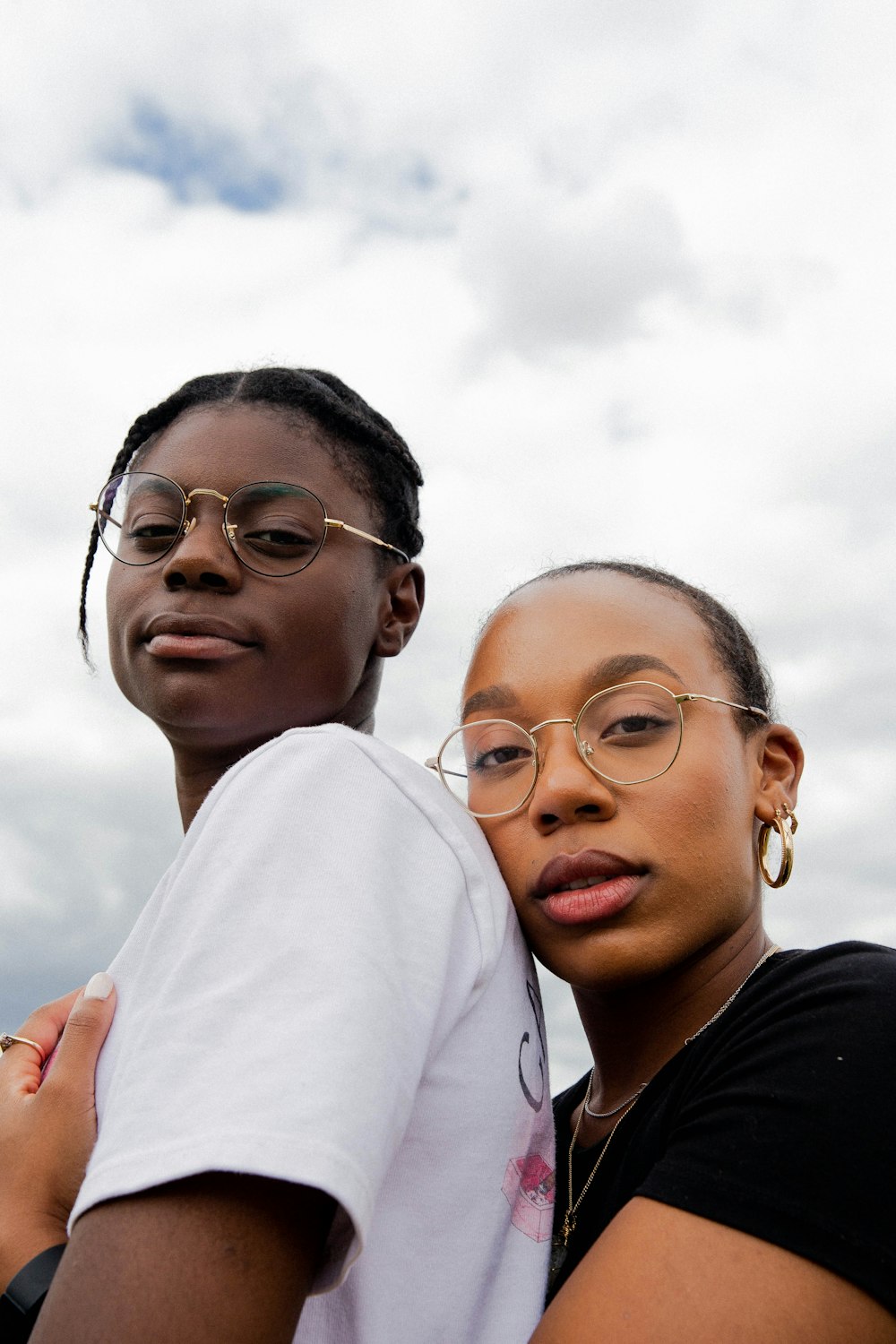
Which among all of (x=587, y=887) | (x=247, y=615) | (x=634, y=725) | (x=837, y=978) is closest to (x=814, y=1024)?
(x=837, y=978)

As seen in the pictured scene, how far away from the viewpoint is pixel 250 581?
9.13 ft

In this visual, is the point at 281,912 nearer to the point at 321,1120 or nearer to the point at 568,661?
the point at 321,1120

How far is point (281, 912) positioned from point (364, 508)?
180cm

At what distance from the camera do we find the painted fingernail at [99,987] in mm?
1838

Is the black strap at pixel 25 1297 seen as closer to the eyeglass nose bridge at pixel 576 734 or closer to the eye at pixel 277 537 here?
the eyeglass nose bridge at pixel 576 734

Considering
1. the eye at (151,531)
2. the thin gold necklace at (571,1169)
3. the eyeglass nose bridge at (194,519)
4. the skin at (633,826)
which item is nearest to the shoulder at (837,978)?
the thin gold necklace at (571,1169)

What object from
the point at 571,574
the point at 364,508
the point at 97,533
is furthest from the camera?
the point at 97,533

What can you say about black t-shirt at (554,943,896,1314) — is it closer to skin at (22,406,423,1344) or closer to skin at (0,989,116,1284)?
skin at (0,989,116,1284)

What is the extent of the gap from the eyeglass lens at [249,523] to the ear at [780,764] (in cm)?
120

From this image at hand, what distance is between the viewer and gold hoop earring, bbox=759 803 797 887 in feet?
8.74

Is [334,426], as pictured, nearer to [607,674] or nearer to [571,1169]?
[607,674]

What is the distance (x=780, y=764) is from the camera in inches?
109

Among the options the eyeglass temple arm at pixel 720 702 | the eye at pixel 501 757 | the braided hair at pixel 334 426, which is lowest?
the eye at pixel 501 757

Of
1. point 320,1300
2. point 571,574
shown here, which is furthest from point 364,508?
point 320,1300
